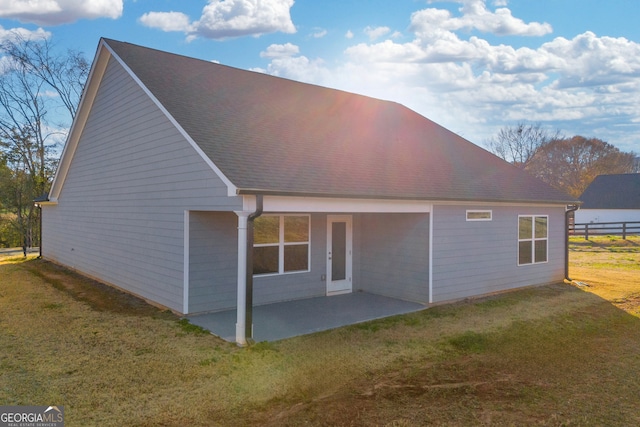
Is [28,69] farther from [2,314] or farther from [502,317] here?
[502,317]

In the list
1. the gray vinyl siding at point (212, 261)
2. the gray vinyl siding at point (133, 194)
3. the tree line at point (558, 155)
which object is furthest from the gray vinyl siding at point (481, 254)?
the tree line at point (558, 155)

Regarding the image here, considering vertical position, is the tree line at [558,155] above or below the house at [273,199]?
above

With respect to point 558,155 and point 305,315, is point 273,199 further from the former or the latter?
point 558,155

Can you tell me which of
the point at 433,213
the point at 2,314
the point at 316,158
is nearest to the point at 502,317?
the point at 433,213

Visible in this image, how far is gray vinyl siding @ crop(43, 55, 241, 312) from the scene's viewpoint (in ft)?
28.1

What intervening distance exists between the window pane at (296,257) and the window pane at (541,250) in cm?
678

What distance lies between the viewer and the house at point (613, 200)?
1499 inches

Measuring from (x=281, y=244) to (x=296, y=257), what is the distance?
0.53 meters

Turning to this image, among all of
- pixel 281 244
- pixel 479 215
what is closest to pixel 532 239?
pixel 479 215

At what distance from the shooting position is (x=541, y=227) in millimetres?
12383

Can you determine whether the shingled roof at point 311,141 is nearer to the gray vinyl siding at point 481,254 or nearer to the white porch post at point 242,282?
the gray vinyl siding at point 481,254

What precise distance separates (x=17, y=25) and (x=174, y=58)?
22.4 meters

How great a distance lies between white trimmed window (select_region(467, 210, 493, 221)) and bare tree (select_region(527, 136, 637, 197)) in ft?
140

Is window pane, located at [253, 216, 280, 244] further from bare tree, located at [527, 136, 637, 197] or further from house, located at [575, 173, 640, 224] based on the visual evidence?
bare tree, located at [527, 136, 637, 197]
